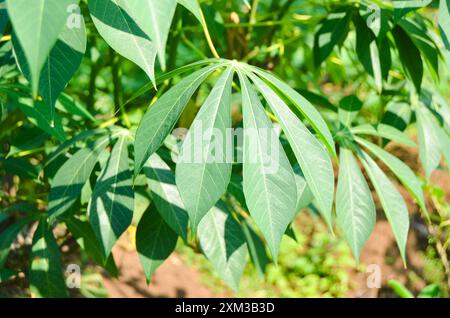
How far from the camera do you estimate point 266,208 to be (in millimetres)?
636

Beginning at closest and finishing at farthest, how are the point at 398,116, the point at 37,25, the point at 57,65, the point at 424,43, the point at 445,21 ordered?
the point at 37,25, the point at 57,65, the point at 445,21, the point at 424,43, the point at 398,116

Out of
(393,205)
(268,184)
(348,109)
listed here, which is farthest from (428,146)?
(268,184)

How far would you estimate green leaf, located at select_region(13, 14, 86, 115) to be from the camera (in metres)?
0.63

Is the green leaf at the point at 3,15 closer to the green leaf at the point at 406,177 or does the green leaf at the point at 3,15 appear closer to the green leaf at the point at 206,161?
the green leaf at the point at 206,161

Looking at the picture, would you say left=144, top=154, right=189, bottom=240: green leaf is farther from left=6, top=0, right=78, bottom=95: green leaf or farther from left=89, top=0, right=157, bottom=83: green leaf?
left=6, top=0, right=78, bottom=95: green leaf

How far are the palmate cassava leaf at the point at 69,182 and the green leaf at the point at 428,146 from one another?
0.66m

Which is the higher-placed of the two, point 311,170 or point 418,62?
point 418,62

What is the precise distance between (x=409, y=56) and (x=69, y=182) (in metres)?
0.65

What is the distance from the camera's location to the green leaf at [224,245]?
94cm

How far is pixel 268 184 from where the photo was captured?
2.12 ft

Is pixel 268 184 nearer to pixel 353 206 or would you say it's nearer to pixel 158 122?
pixel 158 122
